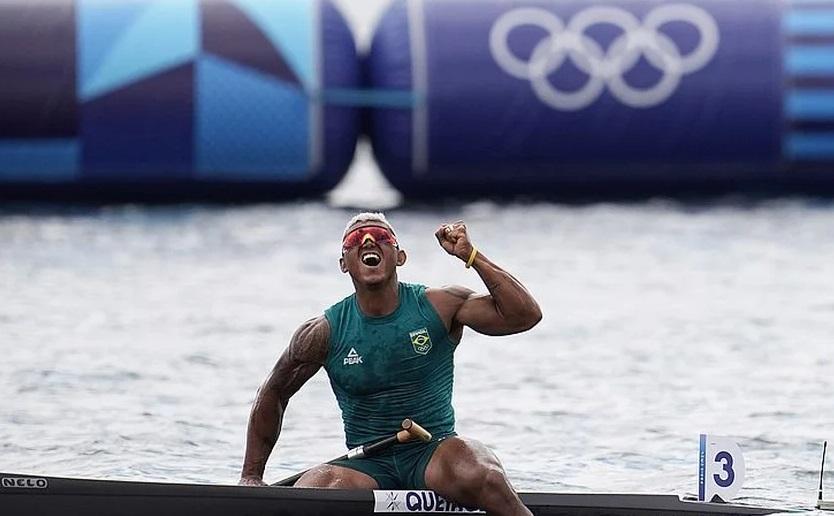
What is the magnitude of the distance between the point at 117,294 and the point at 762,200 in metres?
9.05

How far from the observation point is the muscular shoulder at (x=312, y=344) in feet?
28.0

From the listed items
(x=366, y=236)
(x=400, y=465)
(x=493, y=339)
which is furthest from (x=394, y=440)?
(x=493, y=339)

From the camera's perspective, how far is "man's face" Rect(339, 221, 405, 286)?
839 centimetres

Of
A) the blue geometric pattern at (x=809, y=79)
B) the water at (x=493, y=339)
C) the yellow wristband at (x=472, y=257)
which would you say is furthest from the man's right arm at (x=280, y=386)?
the blue geometric pattern at (x=809, y=79)

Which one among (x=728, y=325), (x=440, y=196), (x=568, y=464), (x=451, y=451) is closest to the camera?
(x=451, y=451)

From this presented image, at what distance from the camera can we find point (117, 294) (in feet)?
53.3

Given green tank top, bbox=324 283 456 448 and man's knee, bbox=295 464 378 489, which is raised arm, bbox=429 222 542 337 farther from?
man's knee, bbox=295 464 378 489

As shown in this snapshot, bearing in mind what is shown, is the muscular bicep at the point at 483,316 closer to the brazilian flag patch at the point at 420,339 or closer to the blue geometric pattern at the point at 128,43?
the brazilian flag patch at the point at 420,339

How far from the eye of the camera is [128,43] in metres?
20.6

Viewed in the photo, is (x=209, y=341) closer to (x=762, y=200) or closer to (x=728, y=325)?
(x=728, y=325)

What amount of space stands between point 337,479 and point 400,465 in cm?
30

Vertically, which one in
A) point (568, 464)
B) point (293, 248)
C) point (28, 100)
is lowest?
point (568, 464)

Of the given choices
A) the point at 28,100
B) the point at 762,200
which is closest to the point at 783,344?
the point at 762,200

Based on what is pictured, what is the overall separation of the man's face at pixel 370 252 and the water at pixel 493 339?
226 cm
